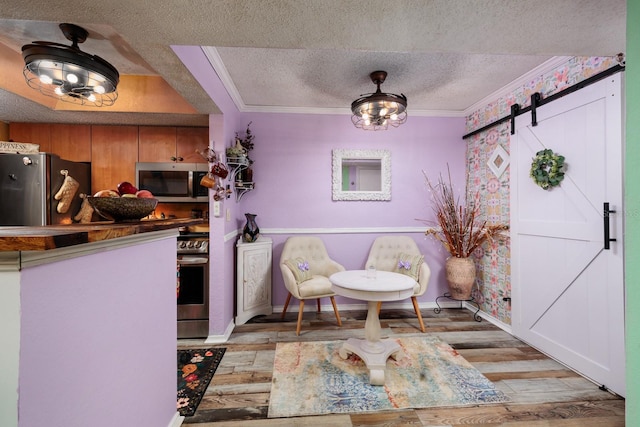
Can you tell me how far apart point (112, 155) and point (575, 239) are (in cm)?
458

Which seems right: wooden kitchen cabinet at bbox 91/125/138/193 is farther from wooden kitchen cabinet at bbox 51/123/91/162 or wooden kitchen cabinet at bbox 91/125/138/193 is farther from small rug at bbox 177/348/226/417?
small rug at bbox 177/348/226/417

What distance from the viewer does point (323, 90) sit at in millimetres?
2930

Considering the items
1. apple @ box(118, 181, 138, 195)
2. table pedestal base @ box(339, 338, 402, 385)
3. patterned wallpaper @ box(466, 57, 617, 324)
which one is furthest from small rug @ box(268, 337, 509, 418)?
apple @ box(118, 181, 138, 195)

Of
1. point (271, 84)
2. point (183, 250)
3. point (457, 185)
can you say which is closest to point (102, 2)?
point (271, 84)

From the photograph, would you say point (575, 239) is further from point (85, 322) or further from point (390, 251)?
point (85, 322)

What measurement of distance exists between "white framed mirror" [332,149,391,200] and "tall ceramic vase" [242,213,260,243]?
110 centimetres

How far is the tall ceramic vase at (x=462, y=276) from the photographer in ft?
9.95

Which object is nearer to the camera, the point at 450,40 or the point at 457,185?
the point at 450,40

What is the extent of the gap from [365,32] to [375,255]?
2.49 m

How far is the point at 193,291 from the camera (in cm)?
269

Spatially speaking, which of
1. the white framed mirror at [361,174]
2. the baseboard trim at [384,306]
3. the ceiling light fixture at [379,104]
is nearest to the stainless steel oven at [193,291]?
the baseboard trim at [384,306]

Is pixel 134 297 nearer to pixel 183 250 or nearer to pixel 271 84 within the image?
pixel 183 250

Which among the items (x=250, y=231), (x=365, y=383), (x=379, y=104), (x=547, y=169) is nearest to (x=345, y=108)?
(x=379, y=104)

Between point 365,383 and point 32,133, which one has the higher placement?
point 32,133
